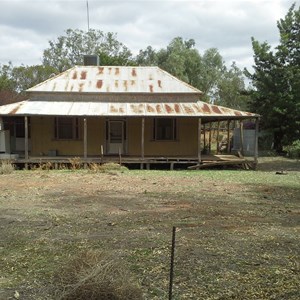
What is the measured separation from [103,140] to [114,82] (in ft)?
10.9

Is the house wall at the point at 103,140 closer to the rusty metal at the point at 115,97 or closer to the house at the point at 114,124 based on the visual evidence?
A: the house at the point at 114,124

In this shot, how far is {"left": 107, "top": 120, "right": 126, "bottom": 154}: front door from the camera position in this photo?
856 inches

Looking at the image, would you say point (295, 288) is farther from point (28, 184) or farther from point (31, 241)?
point (28, 184)

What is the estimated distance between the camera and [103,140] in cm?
2170

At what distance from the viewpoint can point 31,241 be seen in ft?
22.6

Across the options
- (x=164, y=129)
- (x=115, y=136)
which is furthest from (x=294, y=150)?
(x=115, y=136)

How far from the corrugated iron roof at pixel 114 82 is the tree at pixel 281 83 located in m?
8.92

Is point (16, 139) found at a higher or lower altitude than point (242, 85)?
lower

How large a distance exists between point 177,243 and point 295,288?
2.22 m

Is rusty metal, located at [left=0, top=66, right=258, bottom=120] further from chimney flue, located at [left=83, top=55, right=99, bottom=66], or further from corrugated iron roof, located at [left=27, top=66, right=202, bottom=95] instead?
chimney flue, located at [left=83, top=55, right=99, bottom=66]

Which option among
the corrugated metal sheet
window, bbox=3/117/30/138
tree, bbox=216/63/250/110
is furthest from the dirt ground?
tree, bbox=216/63/250/110

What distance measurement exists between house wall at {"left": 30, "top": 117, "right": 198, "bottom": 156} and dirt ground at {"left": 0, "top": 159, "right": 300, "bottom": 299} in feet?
24.7

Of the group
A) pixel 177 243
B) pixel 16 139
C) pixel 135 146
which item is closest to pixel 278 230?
pixel 177 243

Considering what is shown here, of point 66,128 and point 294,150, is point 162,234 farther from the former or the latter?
point 294,150
